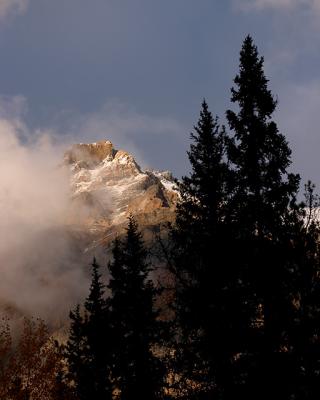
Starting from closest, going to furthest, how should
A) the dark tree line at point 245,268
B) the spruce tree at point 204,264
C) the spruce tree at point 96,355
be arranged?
the dark tree line at point 245,268 < the spruce tree at point 204,264 < the spruce tree at point 96,355

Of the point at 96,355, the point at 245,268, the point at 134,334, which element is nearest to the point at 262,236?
the point at 245,268

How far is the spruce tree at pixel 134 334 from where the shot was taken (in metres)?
25.3

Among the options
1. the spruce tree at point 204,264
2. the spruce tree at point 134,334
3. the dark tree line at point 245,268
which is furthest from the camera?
the spruce tree at point 134,334

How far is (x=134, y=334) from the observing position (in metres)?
25.7

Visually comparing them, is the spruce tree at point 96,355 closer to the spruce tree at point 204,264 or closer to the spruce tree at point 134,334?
the spruce tree at point 134,334

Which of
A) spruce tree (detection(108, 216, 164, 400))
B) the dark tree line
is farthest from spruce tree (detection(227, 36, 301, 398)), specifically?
spruce tree (detection(108, 216, 164, 400))

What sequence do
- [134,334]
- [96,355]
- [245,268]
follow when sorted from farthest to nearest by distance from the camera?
[96,355]
[134,334]
[245,268]

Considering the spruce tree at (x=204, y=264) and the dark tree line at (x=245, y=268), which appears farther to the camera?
the spruce tree at (x=204, y=264)

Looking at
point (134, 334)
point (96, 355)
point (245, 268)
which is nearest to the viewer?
point (245, 268)

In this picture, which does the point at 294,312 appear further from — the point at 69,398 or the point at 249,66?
the point at 69,398

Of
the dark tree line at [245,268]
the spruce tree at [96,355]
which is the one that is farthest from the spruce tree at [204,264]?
the spruce tree at [96,355]

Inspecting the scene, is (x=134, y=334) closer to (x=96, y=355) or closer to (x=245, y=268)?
(x=96, y=355)

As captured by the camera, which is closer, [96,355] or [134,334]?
[134,334]

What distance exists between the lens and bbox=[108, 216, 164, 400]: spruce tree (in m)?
25.3
